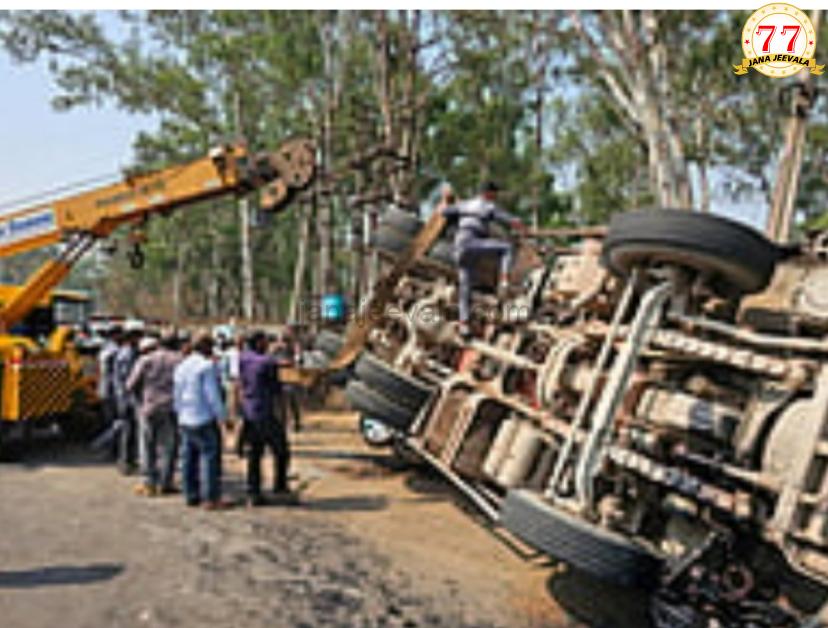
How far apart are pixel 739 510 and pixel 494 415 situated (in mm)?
2083

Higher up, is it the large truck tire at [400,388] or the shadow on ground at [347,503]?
the large truck tire at [400,388]

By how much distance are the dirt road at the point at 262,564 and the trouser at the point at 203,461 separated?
0.18 metres

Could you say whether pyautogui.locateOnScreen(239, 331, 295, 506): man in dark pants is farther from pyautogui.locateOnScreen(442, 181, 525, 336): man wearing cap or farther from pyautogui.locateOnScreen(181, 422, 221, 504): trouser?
pyautogui.locateOnScreen(442, 181, 525, 336): man wearing cap

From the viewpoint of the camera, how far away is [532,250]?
6.58 meters

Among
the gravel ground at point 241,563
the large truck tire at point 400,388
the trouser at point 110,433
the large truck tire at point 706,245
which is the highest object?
the large truck tire at point 706,245

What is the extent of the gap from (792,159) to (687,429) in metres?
5.87

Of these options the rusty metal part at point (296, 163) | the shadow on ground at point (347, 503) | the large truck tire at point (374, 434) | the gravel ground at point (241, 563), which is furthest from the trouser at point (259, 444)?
the rusty metal part at point (296, 163)

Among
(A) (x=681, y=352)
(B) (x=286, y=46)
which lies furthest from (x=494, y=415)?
(B) (x=286, y=46)

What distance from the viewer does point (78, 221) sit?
8.85 metres

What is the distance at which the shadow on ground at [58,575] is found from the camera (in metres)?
4.34

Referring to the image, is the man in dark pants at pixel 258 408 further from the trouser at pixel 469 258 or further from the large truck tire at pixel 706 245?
the large truck tire at pixel 706 245

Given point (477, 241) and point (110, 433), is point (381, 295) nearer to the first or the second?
point (477, 241)

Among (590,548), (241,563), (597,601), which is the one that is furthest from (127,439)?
(590,548)

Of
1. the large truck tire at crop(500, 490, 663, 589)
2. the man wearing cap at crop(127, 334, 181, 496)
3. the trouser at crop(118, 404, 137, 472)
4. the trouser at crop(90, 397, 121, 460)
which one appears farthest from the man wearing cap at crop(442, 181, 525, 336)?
the trouser at crop(90, 397, 121, 460)
